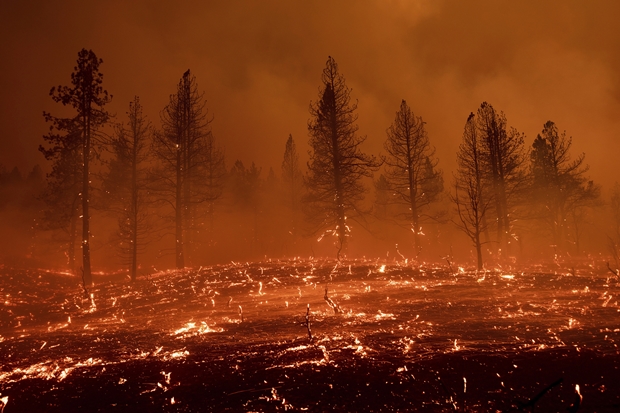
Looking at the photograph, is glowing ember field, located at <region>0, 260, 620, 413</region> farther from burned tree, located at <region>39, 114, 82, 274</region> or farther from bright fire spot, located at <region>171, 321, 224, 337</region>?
burned tree, located at <region>39, 114, 82, 274</region>

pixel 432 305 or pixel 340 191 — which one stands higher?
pixel 340 191

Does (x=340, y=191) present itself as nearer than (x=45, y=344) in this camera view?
No

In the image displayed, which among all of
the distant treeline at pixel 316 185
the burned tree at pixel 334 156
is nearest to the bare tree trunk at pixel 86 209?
the distant treeline at pixel 316 185

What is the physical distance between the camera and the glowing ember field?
3459 mm

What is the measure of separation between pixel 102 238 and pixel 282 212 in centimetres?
2329

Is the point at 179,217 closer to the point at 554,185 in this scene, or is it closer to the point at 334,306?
the point at 334,306

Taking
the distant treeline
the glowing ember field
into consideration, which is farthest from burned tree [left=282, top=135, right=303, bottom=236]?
the glowing ember field

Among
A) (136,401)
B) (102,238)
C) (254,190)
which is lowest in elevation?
(136,401)

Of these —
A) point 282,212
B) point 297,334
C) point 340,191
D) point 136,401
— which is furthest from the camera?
point 282,212

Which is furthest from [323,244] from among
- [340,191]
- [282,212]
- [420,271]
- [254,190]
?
[420,271]

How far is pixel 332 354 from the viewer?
14.8 ft

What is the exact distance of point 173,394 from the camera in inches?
146

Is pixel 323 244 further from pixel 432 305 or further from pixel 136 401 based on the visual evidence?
pixel 136 401

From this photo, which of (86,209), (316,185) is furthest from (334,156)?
(86,209)
